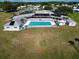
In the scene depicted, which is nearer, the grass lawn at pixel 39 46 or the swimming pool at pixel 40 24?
the grass lawn at pixel 39 46

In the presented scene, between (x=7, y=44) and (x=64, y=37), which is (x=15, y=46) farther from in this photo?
(x=64, y=37)

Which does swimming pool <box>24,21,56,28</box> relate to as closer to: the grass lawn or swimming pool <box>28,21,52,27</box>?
swimming pool <box>28,21,52,27</box>

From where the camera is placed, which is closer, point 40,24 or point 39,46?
point 39,46

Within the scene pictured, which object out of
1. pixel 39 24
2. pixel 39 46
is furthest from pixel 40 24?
pixel 39 46

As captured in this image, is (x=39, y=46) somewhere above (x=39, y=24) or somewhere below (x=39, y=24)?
above

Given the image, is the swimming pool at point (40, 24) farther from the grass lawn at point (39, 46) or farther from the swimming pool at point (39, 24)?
the grass lawn at point (39, 46)

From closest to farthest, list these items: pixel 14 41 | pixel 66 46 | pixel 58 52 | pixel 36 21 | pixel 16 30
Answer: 1. pixel 58 52
2. pixel 66 46
3. pixel 14 41
4. pixel 16 30
5. pixel 36 21

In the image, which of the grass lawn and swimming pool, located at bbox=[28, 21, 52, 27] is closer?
the grass lawn

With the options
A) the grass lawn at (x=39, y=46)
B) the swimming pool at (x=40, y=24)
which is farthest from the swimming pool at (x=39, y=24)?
the grass lawn at (x=39, y=46)

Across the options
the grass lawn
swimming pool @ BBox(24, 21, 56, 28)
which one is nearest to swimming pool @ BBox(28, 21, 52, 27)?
swimming pool @ BBox(24, 21, 56, 28)

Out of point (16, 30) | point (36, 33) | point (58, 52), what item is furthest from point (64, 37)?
point (16, 30)

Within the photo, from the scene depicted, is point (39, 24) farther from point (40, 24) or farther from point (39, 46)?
point (39, 46)
